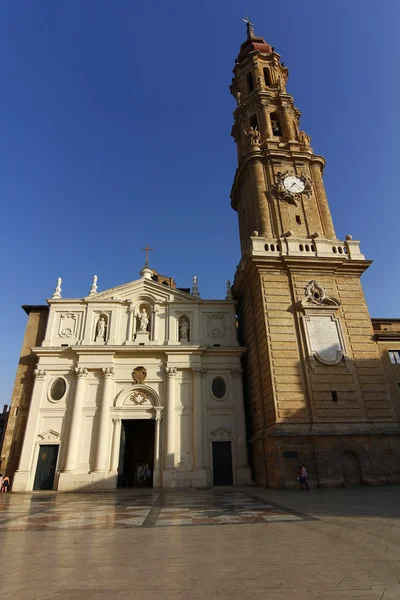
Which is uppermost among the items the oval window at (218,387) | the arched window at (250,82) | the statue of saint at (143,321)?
the arched window at (250,82)

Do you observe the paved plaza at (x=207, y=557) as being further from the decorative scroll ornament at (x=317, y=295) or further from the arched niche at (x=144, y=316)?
the arched niche at (x=144, y=316)

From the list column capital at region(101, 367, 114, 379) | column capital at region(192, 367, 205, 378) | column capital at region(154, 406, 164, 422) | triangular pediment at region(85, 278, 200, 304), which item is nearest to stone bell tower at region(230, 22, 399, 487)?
column capital at region(192, 367, 205, 378)

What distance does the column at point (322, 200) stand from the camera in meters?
26.4

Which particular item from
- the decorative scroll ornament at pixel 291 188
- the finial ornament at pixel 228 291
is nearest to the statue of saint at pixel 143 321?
the finial ornament at pixel 228 291

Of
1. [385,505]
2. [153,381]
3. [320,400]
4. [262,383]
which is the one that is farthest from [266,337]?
[385,505]

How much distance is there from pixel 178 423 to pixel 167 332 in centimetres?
652

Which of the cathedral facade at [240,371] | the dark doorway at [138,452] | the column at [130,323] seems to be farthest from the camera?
the column at [130,323]

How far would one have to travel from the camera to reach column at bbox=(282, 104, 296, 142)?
98.3 feet

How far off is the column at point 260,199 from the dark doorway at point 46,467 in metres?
20.1

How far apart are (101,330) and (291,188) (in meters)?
17.7

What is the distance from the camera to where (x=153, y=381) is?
82.0 feet

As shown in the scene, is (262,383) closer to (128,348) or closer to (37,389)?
(128,348)

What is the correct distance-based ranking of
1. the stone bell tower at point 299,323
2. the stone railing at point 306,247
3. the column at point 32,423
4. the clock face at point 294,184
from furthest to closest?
the clock face at point 294,184 → the stone railing at point 306,247 → the column at point 32,423 → the stone bell tower at point 299,323

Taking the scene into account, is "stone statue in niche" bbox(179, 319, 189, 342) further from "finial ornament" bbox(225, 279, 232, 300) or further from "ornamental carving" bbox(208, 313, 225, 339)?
"finial ornament" bbox(225, 279, 232, 300)
